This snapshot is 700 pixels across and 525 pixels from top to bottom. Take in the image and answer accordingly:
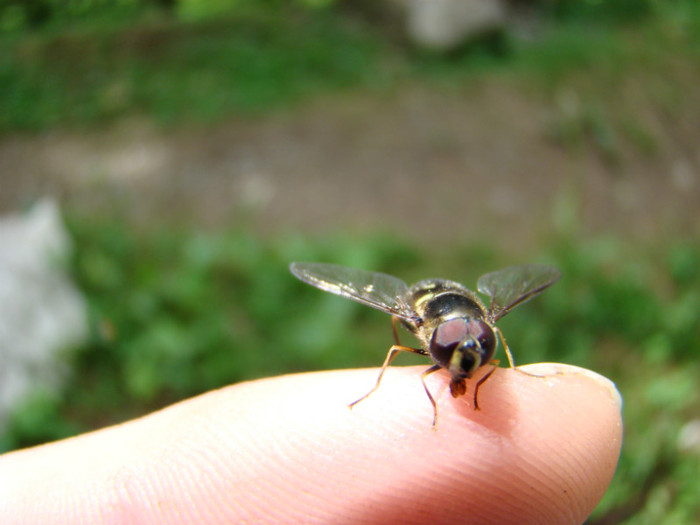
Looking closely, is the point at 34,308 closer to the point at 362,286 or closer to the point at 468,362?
the point at 362,286

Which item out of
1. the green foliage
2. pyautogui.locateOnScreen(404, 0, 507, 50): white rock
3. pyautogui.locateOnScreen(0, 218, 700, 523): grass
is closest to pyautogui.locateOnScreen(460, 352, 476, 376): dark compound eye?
pyautogui.locateOnScreen(0, 218, 700, 523): grass

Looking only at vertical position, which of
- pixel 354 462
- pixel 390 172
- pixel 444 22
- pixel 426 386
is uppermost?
pixel 444 22

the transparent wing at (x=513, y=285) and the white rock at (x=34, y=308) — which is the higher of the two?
the transparent wing at (x=513, y=285)

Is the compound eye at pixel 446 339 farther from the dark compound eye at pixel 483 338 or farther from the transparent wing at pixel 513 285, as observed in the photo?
the transparent wing at pixel 513 285

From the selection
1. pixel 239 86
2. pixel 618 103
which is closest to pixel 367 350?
pixel 239 86

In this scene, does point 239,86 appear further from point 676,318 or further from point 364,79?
point 676,318

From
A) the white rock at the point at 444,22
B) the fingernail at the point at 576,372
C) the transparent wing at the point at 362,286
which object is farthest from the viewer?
the white rock at the point at 444,22

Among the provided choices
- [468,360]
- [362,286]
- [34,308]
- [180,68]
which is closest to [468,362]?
[468,360]

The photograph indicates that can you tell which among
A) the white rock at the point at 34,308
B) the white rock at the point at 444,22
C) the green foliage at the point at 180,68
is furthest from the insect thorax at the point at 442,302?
the white rock at the point at 444,22
